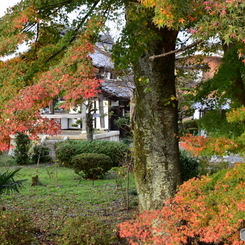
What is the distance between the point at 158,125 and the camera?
22.2ft

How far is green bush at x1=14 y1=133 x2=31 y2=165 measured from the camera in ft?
56.3

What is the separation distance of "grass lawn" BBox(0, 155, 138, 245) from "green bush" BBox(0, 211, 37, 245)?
2.75 ft

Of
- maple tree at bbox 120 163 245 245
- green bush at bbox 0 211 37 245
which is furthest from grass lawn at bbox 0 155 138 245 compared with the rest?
maple tree at bbox 120 163 245 245

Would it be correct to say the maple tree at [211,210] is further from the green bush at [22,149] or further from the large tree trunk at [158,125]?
the green bush at [22,149]

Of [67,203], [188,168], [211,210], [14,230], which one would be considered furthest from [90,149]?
[211,210]

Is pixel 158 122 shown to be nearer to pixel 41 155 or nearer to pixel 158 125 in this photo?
pixel 158 125

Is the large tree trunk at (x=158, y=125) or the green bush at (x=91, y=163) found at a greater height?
the large tree trunk at (x=158, y=125)

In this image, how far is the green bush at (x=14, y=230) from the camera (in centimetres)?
591

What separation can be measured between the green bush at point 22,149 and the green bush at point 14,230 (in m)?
11.0

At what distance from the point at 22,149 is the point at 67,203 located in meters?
8.35

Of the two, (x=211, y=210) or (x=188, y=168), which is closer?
(x=211, y=210)

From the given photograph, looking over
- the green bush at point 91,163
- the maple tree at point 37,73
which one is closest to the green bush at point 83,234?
the maple tree at point 37,73

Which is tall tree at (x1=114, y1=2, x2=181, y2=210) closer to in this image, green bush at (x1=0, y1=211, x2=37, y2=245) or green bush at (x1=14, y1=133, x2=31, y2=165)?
green bush at (x1=0, y1=211, x2=37, y2=245)

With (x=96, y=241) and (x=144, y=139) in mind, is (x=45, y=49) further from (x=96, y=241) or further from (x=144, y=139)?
(x=96, y=241)
